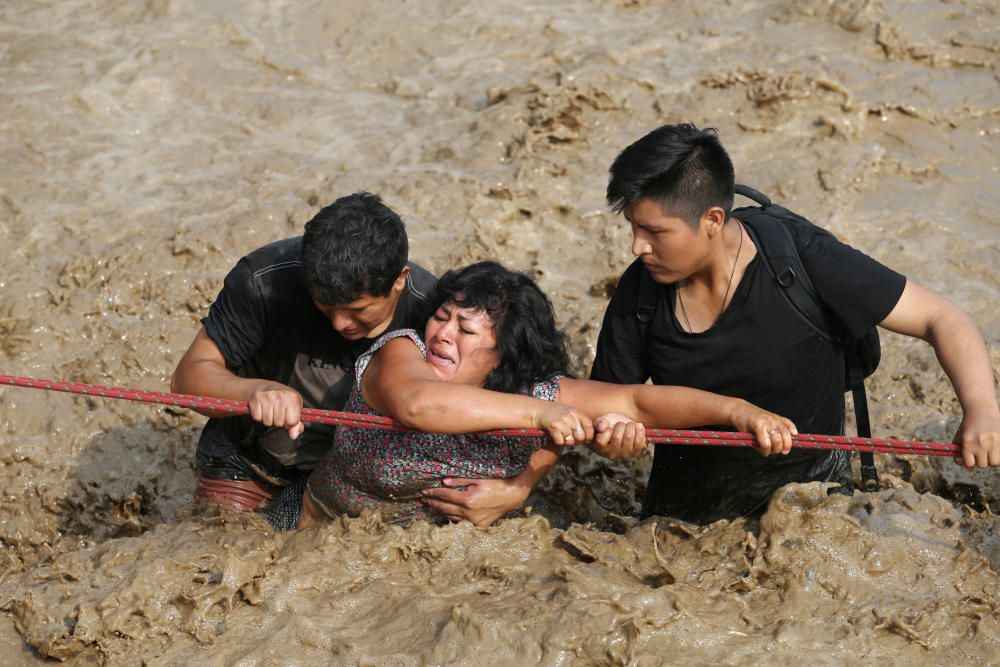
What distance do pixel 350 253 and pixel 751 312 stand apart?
122cm

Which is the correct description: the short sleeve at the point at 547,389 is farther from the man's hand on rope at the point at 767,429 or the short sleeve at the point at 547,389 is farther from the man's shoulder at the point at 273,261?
the man's shoulder at the point at 273,261

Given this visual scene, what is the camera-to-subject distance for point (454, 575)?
326 centimetres

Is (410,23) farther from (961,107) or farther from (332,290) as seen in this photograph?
(332,290)

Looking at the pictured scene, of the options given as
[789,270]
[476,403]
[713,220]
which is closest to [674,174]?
[713,220]

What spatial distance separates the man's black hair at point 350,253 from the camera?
11.2ft

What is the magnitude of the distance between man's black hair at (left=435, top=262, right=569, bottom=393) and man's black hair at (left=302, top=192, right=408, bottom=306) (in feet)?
0.73

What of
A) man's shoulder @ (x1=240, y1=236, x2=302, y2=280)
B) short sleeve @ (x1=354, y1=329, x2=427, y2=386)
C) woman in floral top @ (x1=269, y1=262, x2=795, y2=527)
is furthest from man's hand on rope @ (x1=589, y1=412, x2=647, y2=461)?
man's shoulder @ (x1=240, y1=236, x2=302, y2=280)

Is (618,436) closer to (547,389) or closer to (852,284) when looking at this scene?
(547,389)

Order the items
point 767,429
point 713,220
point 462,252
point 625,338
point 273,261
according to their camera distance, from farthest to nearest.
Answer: point 462,252, point 273,261, point 625,338, point 713,220, point 767,429

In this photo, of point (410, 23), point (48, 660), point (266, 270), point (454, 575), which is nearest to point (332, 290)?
point (266, 270)

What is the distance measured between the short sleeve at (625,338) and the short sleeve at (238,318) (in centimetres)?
118

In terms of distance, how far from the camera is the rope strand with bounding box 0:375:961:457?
123 inches

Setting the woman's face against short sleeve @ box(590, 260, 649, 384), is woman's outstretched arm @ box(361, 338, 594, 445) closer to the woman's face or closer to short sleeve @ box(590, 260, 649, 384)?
the woman's face

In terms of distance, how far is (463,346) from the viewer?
3.43 metres
